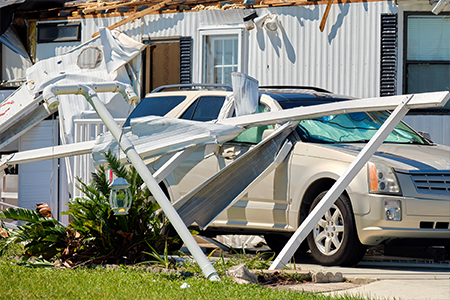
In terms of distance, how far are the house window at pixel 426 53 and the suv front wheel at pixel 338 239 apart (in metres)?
Answer: 5.58

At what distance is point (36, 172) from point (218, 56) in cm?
430

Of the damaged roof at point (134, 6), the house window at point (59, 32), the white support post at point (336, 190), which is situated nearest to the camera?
the white support post at point (336, 190)

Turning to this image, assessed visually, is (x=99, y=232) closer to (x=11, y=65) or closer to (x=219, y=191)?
(x=219, y=191)

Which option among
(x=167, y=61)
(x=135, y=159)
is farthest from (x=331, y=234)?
(x=167, y=61)

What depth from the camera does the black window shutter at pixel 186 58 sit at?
13250mm

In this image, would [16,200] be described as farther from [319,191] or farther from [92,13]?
[319,191]

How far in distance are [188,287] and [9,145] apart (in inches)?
383

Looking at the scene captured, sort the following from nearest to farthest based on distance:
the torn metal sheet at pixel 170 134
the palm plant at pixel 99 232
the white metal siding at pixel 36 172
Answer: the palm plant at pixel 99 232
the torn metal sheet at pixel 170 134
the white metal siding at pixel 36 172

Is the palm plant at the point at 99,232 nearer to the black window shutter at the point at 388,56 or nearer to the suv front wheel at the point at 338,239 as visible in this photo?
the suv front wheel at the point at 338,239

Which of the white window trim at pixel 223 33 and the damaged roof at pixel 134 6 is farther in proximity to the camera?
the white window trim at pixel 223 33

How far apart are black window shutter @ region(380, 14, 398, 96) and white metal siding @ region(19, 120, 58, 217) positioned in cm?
636

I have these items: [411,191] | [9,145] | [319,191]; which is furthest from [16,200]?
[411,191]

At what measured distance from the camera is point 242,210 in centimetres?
811

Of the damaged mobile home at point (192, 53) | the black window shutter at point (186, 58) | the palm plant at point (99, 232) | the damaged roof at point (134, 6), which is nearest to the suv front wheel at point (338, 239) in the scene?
the palm plant at point (99, 232)
